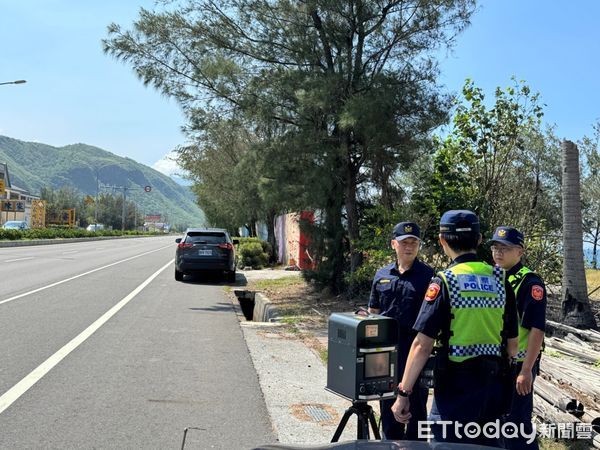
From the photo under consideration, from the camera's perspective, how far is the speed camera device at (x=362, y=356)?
121 inches

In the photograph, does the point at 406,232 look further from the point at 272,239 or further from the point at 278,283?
the point at 272,239

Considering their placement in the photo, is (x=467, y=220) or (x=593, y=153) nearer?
(x=467, y=220)

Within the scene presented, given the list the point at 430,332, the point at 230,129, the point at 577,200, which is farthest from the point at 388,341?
the point at 230,129

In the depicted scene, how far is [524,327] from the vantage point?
3.69m

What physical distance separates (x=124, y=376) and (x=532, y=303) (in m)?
4.45

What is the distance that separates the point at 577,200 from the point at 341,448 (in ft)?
25.8

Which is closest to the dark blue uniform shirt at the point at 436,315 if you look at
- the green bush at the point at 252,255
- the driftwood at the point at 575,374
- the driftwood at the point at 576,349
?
the driftwood at the point at 575,374

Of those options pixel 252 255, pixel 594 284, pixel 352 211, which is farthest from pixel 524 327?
pixel 252 255

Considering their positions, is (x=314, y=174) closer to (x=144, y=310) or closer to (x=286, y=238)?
(x=144, y=310)

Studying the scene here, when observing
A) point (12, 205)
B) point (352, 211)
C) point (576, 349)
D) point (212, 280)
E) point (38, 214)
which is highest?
point (12, 205)

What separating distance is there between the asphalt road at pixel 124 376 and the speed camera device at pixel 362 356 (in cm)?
164

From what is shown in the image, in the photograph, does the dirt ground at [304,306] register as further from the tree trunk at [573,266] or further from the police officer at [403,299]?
the police officer at [403,299]

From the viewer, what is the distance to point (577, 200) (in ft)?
29.3

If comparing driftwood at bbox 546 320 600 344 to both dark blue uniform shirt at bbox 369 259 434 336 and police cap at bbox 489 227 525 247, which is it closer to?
police cap at bbox 489 227 525 247
